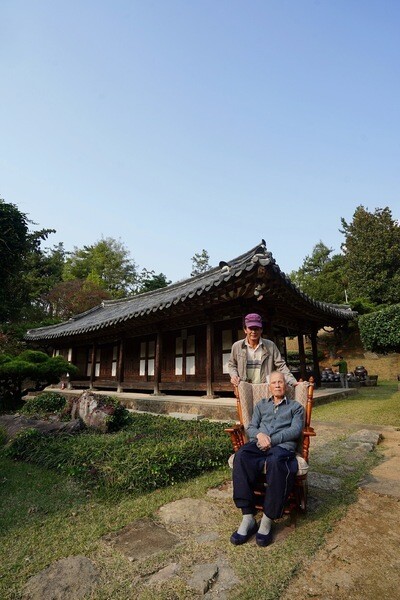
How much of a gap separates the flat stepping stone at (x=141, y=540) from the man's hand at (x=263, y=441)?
0.96 m

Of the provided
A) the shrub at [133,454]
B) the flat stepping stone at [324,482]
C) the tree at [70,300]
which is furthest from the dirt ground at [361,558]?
the tree at [70,300]

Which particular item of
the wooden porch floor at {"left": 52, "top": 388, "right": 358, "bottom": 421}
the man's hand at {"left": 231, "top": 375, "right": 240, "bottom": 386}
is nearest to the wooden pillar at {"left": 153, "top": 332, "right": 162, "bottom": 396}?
the wooden porch floor at {"left": 52, "top": 388, "right": 358, "bottom": 421}

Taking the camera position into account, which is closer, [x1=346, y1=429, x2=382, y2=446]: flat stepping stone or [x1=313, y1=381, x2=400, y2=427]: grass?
[x1=346, y1=429, x2=382, y2=446]: flat stepping stone

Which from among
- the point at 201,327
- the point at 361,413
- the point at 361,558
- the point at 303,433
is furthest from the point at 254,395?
the point at 201,327

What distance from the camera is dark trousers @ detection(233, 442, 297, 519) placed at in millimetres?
2486

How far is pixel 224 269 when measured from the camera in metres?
8.04

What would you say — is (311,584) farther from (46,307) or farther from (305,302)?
(46,307)

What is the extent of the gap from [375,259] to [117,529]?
1369 inches

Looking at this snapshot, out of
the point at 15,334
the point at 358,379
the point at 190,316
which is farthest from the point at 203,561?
the point at 15,334

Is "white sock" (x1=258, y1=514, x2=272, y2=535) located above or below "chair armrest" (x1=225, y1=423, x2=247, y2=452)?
below

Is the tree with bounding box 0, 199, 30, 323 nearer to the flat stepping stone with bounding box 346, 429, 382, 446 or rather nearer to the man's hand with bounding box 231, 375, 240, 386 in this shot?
the man's hand with bounding box 231, 375, 240, 386

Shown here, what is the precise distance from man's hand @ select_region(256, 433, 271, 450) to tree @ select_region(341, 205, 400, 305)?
3207 cm

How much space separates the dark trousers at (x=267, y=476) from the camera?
2486 mm

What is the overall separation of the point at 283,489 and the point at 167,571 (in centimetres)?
97
